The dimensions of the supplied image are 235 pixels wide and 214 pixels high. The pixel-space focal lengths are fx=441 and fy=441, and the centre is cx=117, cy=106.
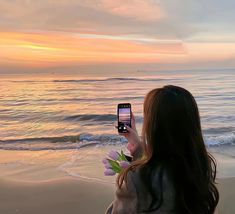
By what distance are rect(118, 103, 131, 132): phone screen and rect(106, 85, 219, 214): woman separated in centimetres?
50

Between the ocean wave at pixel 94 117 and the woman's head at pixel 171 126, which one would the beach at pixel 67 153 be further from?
the woman's head at pixel 171 126

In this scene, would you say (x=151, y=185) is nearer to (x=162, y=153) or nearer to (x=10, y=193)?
(x=162, y=153)

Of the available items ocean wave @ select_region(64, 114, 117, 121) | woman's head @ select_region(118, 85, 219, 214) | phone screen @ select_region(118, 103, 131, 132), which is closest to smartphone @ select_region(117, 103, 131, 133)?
phone screen @ select_region(118, 103, 131, 132)

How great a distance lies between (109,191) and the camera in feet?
20.1

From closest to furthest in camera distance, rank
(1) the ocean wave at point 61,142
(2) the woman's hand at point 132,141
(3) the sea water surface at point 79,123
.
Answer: (2) the woman's hand at point 132,141 < (3) the sea water surface at point 79,123 < (1) the ocean wave at point 61,142

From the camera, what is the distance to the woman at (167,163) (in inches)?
76.5

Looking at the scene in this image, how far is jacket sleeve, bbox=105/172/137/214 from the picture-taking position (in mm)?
1956

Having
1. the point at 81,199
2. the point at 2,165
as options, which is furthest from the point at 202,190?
the point at 2,165

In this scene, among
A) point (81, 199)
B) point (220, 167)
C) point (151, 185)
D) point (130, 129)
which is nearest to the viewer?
point (151, 185)

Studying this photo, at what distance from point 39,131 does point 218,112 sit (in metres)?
7.74

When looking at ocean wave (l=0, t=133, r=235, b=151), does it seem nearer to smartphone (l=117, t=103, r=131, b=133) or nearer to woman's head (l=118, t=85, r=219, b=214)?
smartphone (l=117, t=103, r=131, b=133)

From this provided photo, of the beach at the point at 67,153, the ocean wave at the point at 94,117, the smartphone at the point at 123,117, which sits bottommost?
the ocean wave at the point at 94,117

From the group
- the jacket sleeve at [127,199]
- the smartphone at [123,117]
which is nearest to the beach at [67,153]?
the smartphone at [123,117]

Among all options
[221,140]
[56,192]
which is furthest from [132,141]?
[221,140]
